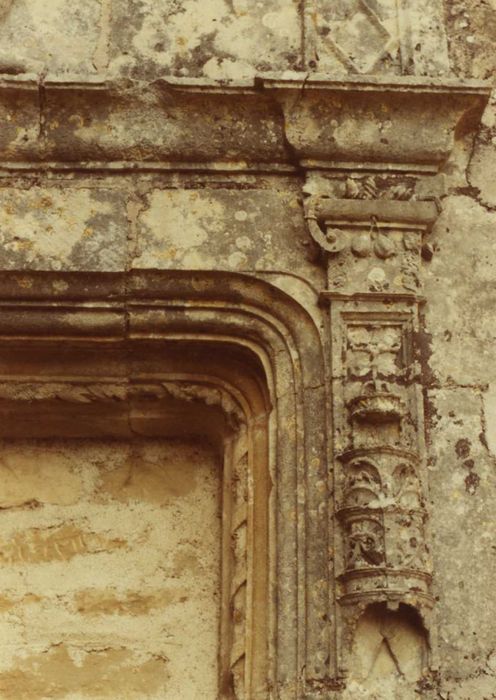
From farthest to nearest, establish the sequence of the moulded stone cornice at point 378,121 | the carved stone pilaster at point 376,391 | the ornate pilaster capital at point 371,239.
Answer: the moulded stone cornice at point 378,121 < the ornate pilaster capital at point 371,239 < the carved stone pilaster at point 376,391

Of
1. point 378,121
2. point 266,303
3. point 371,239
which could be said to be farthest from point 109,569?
point 378,121

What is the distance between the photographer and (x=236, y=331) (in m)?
3.77

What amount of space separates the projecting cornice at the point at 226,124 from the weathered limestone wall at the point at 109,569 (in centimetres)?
97

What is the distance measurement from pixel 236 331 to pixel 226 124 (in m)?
0.64

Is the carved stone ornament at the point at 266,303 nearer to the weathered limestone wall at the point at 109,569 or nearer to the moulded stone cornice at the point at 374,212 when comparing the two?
the moulded stone cornice at the point at 374,212

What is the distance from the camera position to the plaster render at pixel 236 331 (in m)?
3.50

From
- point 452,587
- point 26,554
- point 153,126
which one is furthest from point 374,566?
point 153,126

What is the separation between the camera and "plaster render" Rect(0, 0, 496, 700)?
3500mm

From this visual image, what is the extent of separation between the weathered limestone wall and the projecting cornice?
969mm

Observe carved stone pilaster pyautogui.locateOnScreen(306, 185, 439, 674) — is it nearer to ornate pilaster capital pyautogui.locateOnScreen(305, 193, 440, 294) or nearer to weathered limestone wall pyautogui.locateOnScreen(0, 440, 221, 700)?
ornate pilaster capital pyautogui.locateOnScreen(305, 193, 440, 294)

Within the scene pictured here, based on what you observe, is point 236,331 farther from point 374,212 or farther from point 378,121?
point 378,121

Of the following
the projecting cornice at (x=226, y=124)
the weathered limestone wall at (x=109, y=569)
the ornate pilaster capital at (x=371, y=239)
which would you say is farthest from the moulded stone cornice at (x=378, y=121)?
the weathered limestone wall at (x=109, y=569)

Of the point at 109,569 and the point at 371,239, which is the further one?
the point at 109,569

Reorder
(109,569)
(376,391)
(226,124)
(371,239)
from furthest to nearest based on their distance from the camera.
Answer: (109,569) < (226,124) < (371,239) < (376,391)
